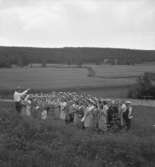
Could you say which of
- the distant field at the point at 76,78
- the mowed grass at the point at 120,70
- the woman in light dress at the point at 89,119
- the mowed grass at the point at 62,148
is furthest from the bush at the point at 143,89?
the mowed grass at the point at 62,148

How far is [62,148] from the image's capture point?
8.54 meters

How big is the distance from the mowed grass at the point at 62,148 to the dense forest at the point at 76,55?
19.5 meters

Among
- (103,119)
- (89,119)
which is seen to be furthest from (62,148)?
(103,119)

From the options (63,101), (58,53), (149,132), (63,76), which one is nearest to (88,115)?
(149,132)

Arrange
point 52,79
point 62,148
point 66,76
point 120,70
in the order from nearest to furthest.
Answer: point 62,148
point 52,79
point 66,76
point 120,70

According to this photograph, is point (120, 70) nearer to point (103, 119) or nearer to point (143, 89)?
point (143, 89)

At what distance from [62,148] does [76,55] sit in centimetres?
2354

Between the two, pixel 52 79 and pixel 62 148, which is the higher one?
pixel 52 79

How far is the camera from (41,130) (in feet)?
32.2

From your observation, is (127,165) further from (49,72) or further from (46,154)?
(49,72)

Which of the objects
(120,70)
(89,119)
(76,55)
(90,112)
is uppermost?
(76,55)

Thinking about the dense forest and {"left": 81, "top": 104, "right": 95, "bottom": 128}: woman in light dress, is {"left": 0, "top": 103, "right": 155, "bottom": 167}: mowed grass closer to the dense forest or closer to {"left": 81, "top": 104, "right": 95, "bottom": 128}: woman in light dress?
{"left": 81, "top": 104, "right": 95, "bottom": 128}: woman in light dress

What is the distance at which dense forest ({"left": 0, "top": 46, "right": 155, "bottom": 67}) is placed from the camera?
97.3 ft

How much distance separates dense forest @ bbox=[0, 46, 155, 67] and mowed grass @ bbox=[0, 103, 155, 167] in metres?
19.5
